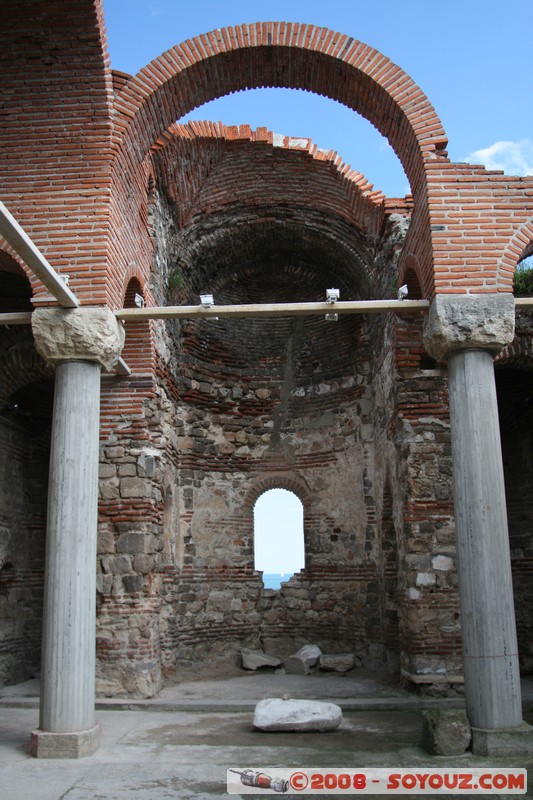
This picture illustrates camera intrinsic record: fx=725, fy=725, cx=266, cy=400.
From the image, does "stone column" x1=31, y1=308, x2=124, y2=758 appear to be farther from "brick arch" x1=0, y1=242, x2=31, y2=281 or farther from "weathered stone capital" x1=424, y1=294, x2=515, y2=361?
"weathered stone capital" x1=424, y1=294, x2=515, y2=361

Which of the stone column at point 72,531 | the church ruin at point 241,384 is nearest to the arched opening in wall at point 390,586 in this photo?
the church ruin at point 241,384

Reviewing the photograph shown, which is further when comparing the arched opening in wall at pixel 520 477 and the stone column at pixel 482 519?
the arched opening in wall at pixel 520 477

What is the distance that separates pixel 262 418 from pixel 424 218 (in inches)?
240

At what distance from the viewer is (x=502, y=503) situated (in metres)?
6.52

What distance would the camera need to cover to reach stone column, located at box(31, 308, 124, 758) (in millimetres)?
6016

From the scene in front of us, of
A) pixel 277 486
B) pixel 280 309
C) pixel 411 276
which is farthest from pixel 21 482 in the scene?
pixel 411 276

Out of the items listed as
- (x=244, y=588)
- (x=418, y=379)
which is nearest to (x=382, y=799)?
(x=418, y=379)

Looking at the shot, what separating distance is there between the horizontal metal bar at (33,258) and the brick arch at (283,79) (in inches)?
79.8

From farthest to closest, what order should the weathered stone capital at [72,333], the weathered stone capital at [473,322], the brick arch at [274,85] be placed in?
the brick arch at [274,85], the weathered stone capital at [473,322], the weathered stone capital at [72,333]

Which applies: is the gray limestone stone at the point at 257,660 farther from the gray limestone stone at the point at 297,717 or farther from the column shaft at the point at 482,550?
the column shaft at the point at 482,550

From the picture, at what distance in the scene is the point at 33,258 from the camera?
5.94 m

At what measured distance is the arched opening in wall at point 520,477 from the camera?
10.9 m

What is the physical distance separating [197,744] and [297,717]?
974 millimetres

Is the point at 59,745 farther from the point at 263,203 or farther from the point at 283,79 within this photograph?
the point at 263,203
